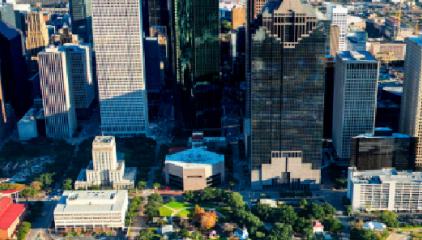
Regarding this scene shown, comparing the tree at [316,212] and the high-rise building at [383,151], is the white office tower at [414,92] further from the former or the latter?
the tree at [316,212]

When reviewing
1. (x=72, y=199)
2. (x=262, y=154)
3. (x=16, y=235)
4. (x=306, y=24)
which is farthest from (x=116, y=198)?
(x=306, y=24)

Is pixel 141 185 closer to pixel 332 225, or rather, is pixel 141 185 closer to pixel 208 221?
pixel 208 221

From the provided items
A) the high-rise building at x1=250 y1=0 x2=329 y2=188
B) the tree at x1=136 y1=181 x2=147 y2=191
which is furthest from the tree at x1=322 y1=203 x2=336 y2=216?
the tree at x1=136 y1=181 x2=147 y2=191

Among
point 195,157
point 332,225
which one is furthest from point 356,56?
point 195,157

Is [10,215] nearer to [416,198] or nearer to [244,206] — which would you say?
[244,206]

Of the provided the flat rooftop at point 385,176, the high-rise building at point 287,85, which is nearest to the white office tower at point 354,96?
the high-rise building at point 287,85

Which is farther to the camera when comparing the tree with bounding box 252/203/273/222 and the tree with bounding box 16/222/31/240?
the tree with bounding box 252/203/273/222

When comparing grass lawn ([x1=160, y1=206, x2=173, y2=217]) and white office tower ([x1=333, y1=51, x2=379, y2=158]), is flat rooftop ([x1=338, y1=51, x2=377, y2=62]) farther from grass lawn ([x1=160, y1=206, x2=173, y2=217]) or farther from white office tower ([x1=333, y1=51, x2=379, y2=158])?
grass lawn ([x1=160, y1=206, x2=173, y2=217])
